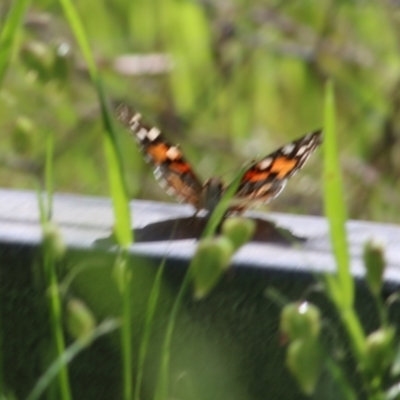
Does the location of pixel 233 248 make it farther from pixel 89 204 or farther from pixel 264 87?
pixel 264 87

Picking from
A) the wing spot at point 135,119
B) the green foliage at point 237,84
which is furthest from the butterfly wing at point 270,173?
the green foliage at point 237,84

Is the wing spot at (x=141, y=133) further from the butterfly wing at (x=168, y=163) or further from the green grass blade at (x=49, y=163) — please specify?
the green grass blade at (x=49, y=163)

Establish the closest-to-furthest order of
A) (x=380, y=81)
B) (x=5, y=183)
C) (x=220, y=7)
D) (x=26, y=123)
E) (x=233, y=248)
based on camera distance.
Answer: (x=233, y=248), (x=26, y=123), (x=220, y=7), (x=380, y=81), (x=5, y=183)

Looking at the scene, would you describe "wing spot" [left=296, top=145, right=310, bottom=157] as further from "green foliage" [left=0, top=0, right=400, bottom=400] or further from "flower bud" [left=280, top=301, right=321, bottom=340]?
"green foliage" [left=0, top=0, right=400, bottom=400]

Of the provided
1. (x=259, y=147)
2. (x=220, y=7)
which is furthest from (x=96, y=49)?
(x=259, y=147)

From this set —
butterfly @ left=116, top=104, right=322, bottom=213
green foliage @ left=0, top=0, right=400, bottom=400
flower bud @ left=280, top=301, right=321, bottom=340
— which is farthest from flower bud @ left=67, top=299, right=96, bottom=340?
green foliage @ left=0, top=0, right=400, bottom=400

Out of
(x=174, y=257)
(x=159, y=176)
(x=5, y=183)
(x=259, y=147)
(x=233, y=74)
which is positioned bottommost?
(x=174, y=257)

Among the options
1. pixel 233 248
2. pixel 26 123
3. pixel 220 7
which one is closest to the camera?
pixel 233 248

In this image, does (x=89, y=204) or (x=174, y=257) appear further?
(x=89, y=204)
